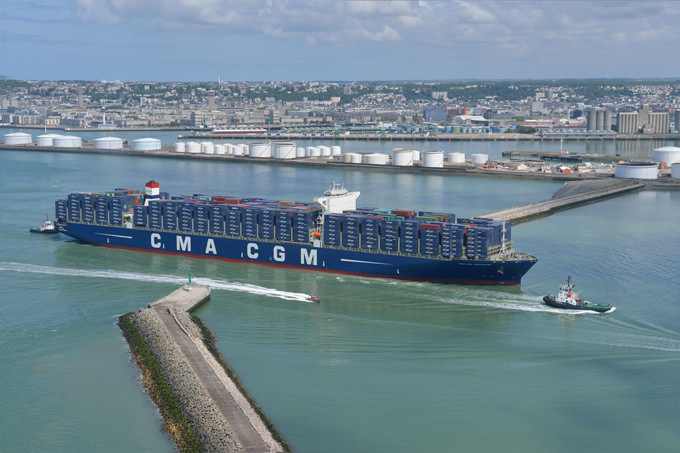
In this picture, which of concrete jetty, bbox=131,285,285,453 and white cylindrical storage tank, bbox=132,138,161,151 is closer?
concrete jetty, bbox=131,285,285,453

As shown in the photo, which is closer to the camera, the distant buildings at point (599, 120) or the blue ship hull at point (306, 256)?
the blue ship hull at point (306, 256)

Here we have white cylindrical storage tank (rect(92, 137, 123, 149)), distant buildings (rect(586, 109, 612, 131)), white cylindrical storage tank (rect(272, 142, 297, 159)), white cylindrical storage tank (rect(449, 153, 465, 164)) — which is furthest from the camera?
distant buildings (rect(586, 109, 612, 131))

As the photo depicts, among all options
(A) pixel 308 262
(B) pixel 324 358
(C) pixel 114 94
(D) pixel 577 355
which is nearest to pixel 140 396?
(B) pixel 324 358

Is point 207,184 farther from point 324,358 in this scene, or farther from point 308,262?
point 324,358

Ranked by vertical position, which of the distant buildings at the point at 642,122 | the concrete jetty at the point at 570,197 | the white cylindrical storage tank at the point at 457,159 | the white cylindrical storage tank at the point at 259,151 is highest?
the distant buildings at the point at 642,122

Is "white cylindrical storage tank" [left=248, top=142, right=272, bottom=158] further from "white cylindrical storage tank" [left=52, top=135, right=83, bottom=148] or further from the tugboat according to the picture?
the tugboat

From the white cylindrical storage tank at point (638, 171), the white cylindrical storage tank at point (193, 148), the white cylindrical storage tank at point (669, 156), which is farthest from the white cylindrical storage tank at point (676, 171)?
the white cylindrical storage tank at point (193, 148)

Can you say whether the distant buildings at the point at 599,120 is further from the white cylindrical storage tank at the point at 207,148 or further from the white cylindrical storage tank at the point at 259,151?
A: the white cylindrical storage tank at the point at 207,148

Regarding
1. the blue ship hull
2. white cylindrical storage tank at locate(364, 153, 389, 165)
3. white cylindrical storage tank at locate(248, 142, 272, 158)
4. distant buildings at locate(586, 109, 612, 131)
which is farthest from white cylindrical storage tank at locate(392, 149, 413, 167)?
distant buildings at locate(586, 109, 612, 131)
